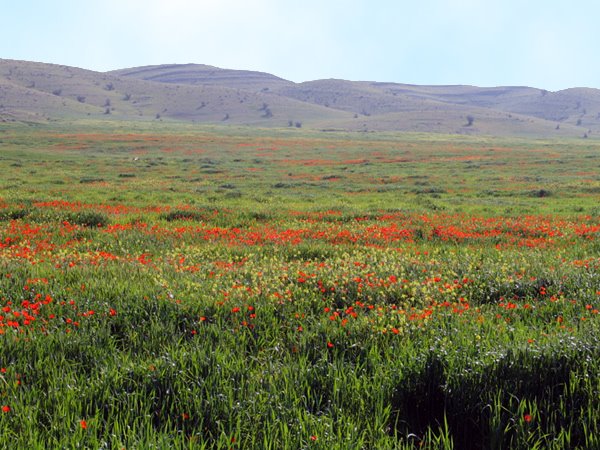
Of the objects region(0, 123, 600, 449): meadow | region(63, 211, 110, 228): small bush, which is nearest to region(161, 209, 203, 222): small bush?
region(63, 211, 110, 228): small bush

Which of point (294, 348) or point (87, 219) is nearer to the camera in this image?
point (294, 348)

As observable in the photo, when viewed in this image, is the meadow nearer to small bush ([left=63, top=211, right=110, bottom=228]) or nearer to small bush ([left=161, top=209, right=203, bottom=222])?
small bush ([left=63, top=211, right=110, bottom=228])

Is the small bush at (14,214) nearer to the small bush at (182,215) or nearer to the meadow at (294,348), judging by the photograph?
the meadow at (294,348)

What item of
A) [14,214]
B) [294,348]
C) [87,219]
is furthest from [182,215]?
[294,348]

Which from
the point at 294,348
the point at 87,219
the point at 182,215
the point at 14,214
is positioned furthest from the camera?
the point at 182,215

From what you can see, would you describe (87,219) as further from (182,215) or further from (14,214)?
(182,215)

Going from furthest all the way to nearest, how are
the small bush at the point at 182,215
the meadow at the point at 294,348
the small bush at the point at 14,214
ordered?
the small bush at the point at 182,215 < the small bush at the point at 14,214 < the meadow at the point at 294,348

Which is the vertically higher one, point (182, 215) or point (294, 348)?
point (294, 348)

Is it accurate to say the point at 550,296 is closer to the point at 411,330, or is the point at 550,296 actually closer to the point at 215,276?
the point at 411,330

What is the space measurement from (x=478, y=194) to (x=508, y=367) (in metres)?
28.2

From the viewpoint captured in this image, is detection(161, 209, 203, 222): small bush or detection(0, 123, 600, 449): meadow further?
detection(161, 209, 203, 222): small bush

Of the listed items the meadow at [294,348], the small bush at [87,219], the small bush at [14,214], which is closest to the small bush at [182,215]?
the small bush at [87,219]

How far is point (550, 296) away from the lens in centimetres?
705

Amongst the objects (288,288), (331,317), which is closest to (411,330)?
(331,317)
